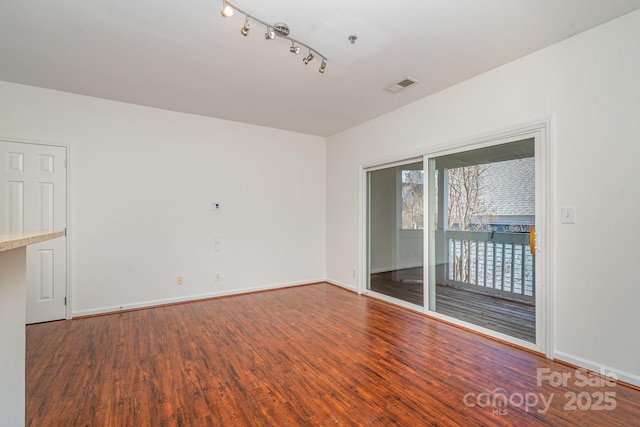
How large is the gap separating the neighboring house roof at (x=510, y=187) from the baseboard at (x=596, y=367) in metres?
1.24

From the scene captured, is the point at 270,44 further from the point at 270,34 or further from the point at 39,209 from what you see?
the point at 39,209

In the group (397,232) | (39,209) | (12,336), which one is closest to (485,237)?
(397,232)

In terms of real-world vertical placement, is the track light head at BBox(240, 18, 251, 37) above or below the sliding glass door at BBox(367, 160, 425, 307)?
above

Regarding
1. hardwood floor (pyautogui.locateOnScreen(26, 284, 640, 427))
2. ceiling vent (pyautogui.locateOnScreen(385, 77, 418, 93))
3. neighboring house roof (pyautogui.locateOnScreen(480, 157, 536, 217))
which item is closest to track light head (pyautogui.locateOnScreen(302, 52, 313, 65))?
ceiling vent (pyautogui.locateOnScreen(385, 77, 418, 93))

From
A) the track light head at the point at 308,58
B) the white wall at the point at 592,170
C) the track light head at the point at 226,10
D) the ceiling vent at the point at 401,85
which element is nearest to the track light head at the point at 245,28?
the track light head at the point at 226,10

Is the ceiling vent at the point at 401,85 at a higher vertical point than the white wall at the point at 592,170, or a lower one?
higher

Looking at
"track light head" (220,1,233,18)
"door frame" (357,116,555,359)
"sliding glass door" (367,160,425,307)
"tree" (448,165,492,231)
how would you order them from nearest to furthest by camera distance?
"track light head" (220,1,233,18), "door frame" (357,116,555,359), "tree" (448,165,492,231), "sliding glass door" (367,160,425,307)

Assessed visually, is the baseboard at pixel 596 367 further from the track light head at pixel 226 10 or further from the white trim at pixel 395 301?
the track light head at pixel 226 10

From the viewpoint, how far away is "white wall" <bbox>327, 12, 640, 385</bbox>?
217 cm

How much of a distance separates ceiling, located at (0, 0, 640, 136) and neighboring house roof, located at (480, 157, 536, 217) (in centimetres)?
101

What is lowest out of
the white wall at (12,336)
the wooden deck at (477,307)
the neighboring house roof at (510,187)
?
the wooden deck at (477,307)

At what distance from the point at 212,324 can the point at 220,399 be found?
4.95ft

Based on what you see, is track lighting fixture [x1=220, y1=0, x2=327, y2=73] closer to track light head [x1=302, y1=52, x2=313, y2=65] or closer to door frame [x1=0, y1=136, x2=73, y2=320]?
track light head [x1=302, y1=52, x2=313, y2=65]

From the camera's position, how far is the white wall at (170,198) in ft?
11.9
